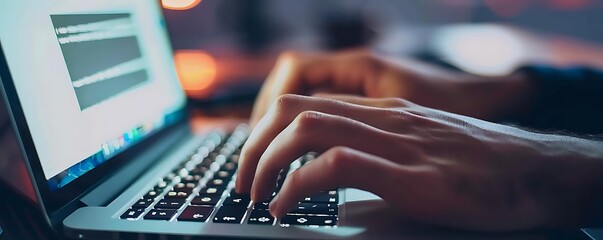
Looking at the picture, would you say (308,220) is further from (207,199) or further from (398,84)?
(398,84)

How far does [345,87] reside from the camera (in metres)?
0.82

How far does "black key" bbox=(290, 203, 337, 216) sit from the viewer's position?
1.56ft

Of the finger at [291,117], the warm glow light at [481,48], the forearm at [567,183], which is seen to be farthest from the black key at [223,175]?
the warm glow light at [481,48]

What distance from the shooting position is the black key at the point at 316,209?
47 centimetres

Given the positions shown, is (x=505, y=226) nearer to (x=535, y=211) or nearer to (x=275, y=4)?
(x=535, y=211)

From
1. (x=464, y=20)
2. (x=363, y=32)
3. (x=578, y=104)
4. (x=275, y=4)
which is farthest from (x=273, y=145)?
(x=464, y=20)

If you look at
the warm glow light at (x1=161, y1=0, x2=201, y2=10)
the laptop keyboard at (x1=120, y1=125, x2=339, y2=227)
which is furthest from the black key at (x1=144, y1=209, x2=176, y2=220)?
the warm glow light at (x1=161, y1=0, x2=201, y2=10)

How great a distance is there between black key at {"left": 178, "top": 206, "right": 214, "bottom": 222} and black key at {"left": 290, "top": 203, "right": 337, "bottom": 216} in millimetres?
77

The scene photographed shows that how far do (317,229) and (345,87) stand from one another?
16.2 inches

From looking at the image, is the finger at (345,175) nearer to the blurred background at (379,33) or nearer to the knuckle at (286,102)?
the knuckle at (286,102)

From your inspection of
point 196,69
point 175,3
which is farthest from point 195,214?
point 196,69

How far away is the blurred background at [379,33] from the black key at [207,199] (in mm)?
535

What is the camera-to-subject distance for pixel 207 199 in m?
0.52

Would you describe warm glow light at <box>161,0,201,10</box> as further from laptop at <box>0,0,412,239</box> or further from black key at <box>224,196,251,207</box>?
black key at <box>224,196,251,207</box>
